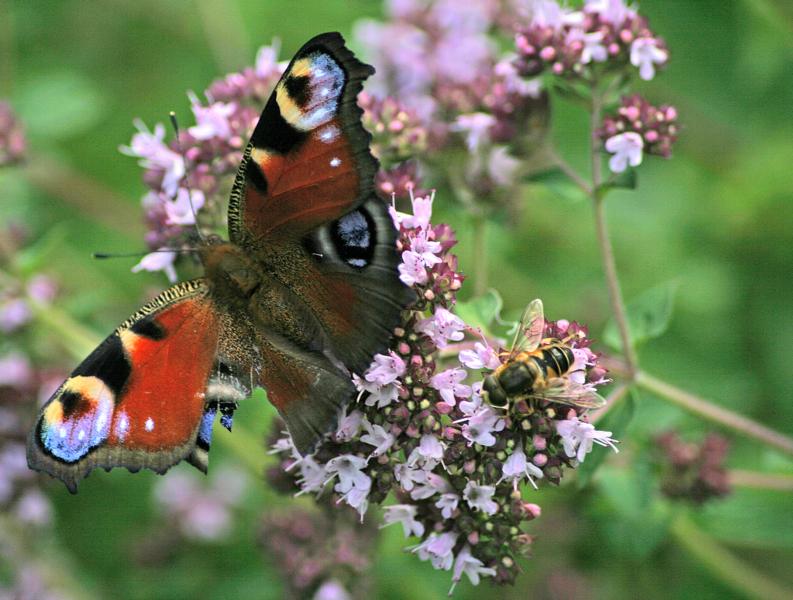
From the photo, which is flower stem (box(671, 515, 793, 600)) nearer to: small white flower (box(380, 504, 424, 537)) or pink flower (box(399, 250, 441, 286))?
small white flower (box(380, 504, 424, 537))

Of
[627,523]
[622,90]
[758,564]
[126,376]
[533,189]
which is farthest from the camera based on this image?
[533,189]

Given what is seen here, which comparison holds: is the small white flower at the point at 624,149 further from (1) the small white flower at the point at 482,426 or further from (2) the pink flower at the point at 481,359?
(1) the small white flower at the point at 482,426

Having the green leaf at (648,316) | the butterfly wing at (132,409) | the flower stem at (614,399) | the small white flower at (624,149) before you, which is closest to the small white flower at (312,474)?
the butterfly wing at (132,409)

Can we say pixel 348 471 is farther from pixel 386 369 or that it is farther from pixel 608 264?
pixel 608 264

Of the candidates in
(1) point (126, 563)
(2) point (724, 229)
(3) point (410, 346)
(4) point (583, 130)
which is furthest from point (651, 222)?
(1) point (126, 563)

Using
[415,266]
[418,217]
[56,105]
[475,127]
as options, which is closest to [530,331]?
[415,266]

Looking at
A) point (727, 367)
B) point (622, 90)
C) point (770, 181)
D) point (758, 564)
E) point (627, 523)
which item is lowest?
point (758, 564)

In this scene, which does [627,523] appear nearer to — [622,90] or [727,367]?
[727,367]
